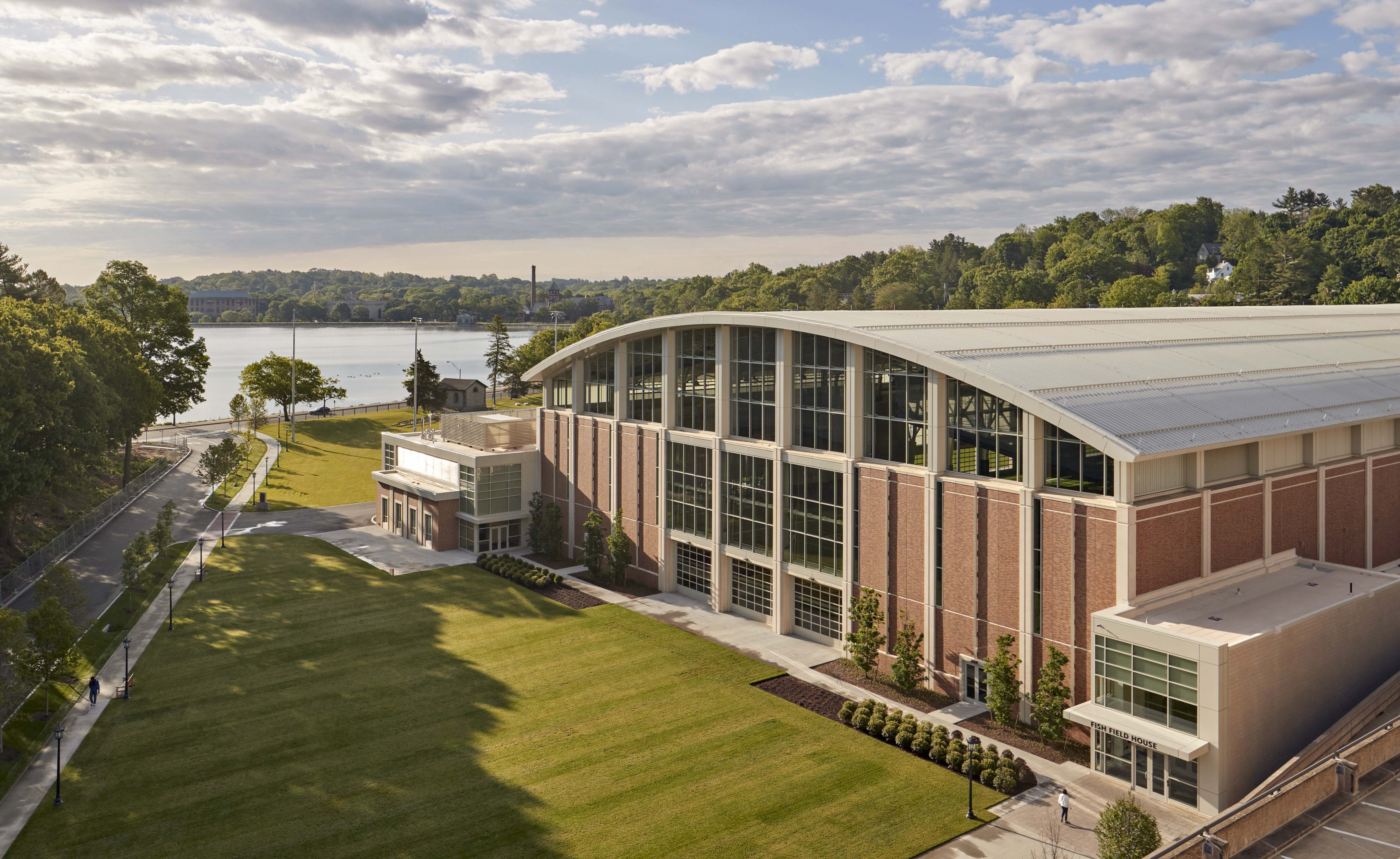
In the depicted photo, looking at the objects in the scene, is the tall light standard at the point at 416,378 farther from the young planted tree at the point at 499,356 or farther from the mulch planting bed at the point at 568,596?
the mulch planting bed at the point at 568,596

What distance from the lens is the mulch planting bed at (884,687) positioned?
35.0 m

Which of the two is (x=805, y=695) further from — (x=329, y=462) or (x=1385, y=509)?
(x=329, y=462)

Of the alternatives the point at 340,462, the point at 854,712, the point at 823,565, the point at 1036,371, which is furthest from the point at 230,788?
the point at 340,462

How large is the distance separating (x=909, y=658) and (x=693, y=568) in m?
15.8

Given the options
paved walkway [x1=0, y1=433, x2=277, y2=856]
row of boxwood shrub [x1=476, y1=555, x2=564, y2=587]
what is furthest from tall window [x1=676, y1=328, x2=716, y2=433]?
paved walkway [x1=0, y1=433, x2=277, y2=856]

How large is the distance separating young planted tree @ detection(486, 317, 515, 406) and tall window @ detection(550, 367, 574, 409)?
3110 inches

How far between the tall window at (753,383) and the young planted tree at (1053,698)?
1686 centimetres

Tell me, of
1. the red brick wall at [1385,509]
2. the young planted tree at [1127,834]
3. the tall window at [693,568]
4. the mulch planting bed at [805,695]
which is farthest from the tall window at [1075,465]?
the tall window at [693,568]

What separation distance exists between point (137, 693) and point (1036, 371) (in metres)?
36.1

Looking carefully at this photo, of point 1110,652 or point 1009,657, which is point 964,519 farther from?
Result: point 1110,652

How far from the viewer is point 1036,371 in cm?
3434

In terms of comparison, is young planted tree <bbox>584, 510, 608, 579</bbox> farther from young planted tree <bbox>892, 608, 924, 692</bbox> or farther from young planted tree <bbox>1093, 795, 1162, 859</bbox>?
young planted tree <bbox>1093, 795, 1162, 859</bbox>

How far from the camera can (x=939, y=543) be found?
35250 mm

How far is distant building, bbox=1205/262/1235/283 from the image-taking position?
181 metres
